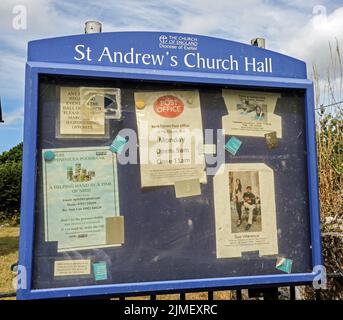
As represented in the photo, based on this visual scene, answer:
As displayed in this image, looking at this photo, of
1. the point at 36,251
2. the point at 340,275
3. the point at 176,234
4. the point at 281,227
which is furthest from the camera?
the point at 340,275

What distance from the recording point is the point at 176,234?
1771 mm

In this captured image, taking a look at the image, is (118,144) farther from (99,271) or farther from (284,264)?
(284,264)

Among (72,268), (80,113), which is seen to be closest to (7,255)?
(72,268)

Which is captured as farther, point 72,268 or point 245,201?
point 245,201

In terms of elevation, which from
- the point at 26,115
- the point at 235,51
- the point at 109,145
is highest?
the point at 235,51

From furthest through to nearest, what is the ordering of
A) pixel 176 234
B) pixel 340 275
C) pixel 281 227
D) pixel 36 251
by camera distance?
1. pixel 340 275
2. pixel 281 227
3. pixel 176 234
4. pixel 36 251

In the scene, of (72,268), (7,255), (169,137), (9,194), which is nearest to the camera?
(72,268)

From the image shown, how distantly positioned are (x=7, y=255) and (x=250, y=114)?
6.17 m

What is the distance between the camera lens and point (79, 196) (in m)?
1.67

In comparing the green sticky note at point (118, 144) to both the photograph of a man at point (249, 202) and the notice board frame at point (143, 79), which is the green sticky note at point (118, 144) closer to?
the notice board frame at point (143, 79)

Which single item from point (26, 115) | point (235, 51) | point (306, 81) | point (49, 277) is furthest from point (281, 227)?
point (26, 115)
